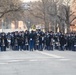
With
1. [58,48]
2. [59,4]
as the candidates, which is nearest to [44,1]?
[59,4]

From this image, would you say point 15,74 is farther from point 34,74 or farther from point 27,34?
point 27,34

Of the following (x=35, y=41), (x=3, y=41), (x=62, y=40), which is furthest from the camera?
(x=62, y=40)

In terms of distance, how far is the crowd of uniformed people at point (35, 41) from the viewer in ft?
108

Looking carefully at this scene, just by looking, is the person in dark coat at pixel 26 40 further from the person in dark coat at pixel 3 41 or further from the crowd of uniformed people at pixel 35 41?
the person in dark coat at pixel 3 41

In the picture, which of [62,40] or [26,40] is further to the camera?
[62,40]

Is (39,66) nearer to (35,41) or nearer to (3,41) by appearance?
(35,41)

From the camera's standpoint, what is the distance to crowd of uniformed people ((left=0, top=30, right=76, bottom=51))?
108 feet

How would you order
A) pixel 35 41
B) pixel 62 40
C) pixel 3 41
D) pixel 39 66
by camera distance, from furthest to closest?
pixel 62 40
pixel 3 41
pixel 35 41
pixel 39 66

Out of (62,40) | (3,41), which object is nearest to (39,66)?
(3,41)

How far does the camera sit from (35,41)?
108ft

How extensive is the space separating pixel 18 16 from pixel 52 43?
27.3m

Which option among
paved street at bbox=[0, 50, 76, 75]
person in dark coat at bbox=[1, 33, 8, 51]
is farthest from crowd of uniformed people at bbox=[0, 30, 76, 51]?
paved street at bbox=[0, 50, 76, 75]

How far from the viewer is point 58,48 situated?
35031 millimetres

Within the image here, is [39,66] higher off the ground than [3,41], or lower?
lower
